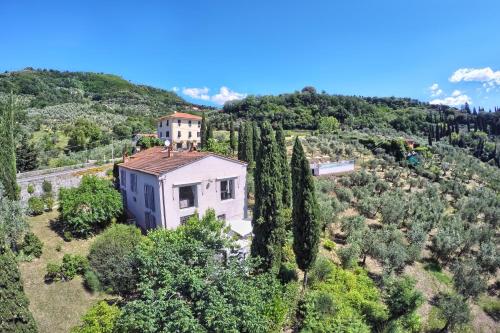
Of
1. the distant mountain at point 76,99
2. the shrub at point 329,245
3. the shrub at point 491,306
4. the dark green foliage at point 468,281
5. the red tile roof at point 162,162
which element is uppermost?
the distant mountain at point 76,99

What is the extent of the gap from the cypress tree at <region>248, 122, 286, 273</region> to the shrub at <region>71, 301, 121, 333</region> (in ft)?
24.6

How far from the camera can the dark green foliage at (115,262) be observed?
15.9 metres

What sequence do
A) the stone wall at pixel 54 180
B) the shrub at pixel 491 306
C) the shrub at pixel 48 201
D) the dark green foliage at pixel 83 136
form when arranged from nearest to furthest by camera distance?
the shrub at pixel 491 306, the shrub at pixel 48 201, the stone wall at pixel 54 180, the dark green foliage at pixel 83 136

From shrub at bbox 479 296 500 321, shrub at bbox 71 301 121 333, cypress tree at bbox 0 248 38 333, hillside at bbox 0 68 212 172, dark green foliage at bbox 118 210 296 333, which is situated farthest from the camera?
hillside at bbox 0 68 212 172

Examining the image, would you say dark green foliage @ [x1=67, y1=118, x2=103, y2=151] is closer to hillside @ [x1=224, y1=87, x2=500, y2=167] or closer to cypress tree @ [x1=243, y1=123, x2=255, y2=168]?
cypress tree @ [x1=243, y1=123, x2=255, y2=168]

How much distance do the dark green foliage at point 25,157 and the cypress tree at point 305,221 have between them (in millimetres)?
34690

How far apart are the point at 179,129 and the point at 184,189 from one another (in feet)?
127

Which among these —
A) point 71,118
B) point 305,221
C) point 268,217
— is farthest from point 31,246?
point 71,118

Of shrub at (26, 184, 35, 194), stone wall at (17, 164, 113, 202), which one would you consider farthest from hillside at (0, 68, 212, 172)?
shrub at (26, 184, 35, 194)

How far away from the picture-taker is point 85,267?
1669 centimetres

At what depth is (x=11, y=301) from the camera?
424 inches

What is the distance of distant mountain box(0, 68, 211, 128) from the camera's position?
77312 mm

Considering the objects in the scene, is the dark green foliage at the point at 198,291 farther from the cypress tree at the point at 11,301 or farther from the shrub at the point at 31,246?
the shrub at the point at 31,246

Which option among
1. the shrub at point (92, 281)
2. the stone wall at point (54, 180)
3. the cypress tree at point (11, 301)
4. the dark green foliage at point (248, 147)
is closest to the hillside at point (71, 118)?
the stone wall at point (54, 180)
